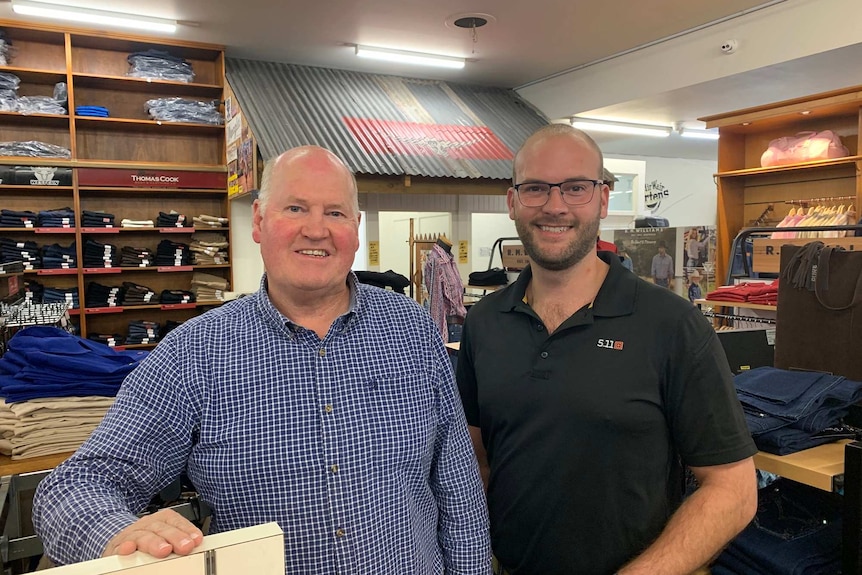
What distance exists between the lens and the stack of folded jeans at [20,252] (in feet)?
17.7

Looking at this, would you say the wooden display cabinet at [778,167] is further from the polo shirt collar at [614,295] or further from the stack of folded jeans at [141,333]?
the stack of folded jeans at [141,333]

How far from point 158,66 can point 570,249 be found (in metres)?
5.67

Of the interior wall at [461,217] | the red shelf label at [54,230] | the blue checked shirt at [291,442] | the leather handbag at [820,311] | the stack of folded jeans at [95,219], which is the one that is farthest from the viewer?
the interior wall at [461,217]

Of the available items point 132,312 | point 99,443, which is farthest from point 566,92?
point 99,443

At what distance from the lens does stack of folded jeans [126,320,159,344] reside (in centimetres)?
593

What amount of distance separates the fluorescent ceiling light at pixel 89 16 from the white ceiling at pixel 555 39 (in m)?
0.12

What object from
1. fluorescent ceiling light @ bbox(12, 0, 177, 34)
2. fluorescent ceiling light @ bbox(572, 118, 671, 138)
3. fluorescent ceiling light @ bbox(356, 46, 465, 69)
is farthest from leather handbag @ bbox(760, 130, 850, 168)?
fluorescent ceiling light @ bbox(12, 0, 177, 34)

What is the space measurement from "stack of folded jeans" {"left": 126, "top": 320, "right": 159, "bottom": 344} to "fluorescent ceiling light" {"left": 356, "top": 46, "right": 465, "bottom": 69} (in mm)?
3426

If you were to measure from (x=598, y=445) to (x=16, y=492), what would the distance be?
1.80m

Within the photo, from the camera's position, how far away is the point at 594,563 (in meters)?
1.46

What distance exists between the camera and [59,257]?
18.4ft

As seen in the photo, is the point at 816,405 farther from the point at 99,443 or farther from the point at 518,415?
the point at 99,443

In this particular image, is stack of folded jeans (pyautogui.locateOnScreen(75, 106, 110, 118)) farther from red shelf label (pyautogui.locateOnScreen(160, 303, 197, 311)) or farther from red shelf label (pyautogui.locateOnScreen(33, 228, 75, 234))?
red shelf label (pyautogui.locateOnScreen(160, 303, 197, 311))

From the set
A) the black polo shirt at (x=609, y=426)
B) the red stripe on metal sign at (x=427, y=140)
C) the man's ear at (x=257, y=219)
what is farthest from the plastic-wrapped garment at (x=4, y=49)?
the black polo shirt at (x=609, y=426)
